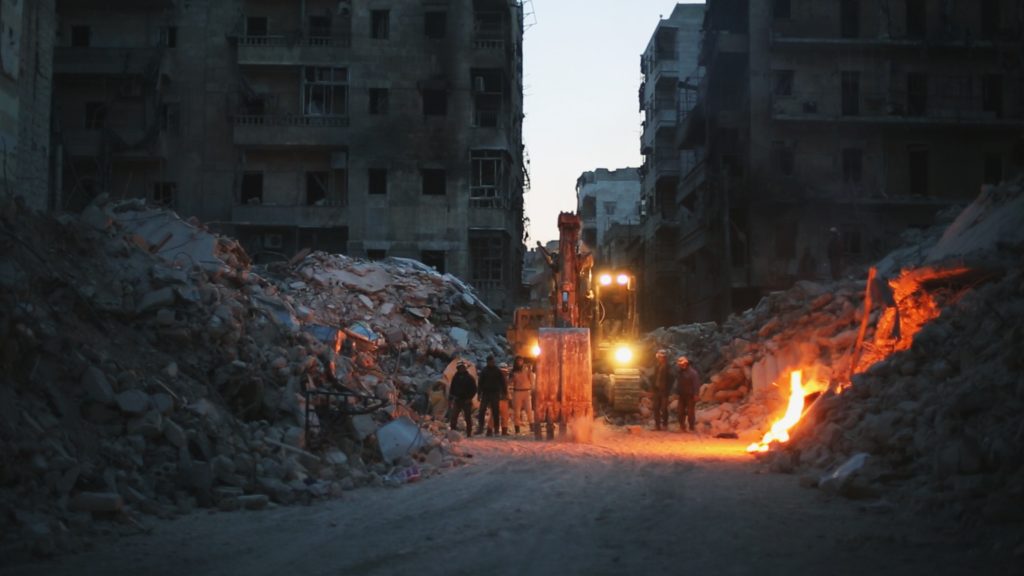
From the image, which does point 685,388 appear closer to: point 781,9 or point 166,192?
point 781,9

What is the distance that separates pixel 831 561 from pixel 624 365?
16746 mm

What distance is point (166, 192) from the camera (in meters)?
44.2

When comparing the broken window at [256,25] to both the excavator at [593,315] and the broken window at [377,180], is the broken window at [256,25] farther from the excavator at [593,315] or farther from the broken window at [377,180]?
the excavator at [593,315]

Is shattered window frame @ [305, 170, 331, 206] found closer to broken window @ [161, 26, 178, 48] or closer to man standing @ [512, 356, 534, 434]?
broken window @ [161, 26, 178, 48]

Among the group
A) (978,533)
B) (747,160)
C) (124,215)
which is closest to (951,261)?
(978,533)

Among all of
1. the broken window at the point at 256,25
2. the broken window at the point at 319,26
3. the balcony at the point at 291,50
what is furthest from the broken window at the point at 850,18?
the broken window at the point at 256,25

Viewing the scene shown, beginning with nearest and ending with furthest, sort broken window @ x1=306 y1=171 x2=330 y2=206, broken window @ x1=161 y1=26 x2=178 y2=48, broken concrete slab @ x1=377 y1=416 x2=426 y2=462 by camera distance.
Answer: broken concrete slab @ x1=377 y1=416 x2=426 y2=462
broken window @ x1=306 y1=171 x2=330 y2=206
broken window @ x1=161 y1=26 x2=178 y2=48

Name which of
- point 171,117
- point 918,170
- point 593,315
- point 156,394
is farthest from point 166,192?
point 156,394

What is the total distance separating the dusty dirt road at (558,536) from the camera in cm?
818

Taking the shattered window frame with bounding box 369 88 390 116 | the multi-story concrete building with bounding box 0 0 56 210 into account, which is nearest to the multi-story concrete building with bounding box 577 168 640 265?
the shattered window frame with bounding box 369 88 390 116

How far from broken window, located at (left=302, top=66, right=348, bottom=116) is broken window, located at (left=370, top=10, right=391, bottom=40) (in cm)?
212

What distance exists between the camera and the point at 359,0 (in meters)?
43.7

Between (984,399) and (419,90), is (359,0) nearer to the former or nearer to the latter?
(419,90)

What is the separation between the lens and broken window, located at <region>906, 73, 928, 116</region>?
134 ft
